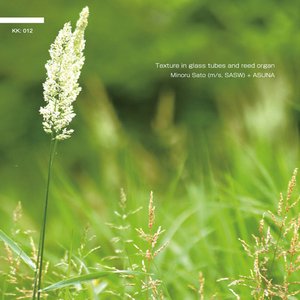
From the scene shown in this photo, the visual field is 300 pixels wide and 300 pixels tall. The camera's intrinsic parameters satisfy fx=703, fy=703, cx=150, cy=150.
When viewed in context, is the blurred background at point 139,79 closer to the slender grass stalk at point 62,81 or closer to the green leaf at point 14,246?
the green leaf at point 14,246

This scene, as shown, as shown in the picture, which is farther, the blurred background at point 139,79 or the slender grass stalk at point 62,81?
the blurred background at point 139,79

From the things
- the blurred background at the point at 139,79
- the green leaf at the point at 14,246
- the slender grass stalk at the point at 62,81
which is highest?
the blurred background at the point at 139,79

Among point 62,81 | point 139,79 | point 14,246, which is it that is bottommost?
point 14,246

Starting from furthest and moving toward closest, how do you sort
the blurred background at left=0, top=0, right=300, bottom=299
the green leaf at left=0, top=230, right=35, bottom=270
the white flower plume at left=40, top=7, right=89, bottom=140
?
the blurred background at left=0, top=0, right=300, bottom=299 → the green leaf at left=0, top=230, right=35, bottom=270 → the white flower plume at left=40, top=7, right=89, bottom=140

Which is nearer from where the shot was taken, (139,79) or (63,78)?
(63,78)

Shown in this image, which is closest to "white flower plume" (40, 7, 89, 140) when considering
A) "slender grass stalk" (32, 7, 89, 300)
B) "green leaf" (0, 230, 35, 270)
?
"slender grass stalk" (32, 7, 89, 300)

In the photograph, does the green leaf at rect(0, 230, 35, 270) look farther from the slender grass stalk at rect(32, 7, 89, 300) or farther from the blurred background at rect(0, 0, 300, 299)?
the blurred background at rect(0, 0, 300, 299)

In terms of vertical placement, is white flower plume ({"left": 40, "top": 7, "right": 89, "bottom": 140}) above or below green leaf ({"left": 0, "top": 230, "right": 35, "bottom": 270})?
above

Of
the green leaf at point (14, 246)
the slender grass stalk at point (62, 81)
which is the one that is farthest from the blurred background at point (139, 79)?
the slender grass stalk at point (62, 81)

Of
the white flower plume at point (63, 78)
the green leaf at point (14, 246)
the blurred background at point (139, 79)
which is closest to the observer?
the white flower plume at point (63, 78)

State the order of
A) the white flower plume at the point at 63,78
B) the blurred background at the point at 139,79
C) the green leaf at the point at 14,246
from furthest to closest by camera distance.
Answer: the blurred background at the point at 139,79 < the green leaf at the point at 14,246 < the white flower plume at the point at 63,78

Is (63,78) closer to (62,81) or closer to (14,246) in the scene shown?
(62,81)

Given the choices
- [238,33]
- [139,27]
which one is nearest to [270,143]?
[238,33]

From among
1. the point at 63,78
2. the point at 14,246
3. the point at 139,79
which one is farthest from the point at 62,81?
the point at 139,79
